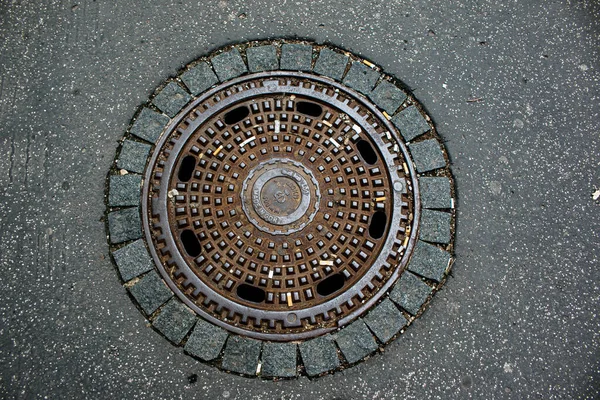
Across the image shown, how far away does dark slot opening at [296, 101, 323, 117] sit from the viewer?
2.75 meters

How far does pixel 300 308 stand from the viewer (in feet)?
8.16

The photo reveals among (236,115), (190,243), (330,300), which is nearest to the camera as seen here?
(330,300)

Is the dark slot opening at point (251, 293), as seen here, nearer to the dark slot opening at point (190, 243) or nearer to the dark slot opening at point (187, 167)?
the dark slot opening at point (190, 243)

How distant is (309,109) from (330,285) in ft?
3.47

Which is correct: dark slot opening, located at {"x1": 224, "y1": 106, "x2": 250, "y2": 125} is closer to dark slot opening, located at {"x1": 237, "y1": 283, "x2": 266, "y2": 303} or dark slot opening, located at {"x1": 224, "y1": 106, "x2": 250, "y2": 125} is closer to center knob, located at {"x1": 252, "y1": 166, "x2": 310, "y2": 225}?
center knob, located at {"x1": 252, "y1": 166, "x2": 310, "y2": 225}

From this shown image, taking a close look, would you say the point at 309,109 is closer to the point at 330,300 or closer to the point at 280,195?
the point at 280,195

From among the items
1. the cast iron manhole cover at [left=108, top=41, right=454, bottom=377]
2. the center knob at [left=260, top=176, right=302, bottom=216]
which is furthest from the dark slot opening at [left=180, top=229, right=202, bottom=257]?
the center knob at [left=260, top=176, right=302, bottom=216]

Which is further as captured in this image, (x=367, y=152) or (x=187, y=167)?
(x=367, y=152)

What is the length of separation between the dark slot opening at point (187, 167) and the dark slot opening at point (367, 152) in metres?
0.98

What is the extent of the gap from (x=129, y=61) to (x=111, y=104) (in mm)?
282

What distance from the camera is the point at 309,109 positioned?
2787mm

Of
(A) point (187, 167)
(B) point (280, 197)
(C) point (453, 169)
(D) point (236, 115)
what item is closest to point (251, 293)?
(B) point (280, 197)

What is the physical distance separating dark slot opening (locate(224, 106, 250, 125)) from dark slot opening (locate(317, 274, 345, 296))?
108 centimetres

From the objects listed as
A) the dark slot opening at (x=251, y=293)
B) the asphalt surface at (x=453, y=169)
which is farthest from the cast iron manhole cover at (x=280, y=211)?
the asphalt surface at (x=453, y=169)
